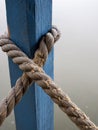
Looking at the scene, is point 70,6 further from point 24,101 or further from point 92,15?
point 24,101

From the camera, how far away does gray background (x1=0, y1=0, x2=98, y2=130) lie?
1.57 metres

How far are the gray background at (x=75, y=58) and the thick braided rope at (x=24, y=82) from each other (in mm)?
1030

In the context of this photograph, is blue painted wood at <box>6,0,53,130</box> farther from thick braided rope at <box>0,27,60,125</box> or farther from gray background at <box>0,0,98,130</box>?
gray background at <box>0,0,98,130</box>

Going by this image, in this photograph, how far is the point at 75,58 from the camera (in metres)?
1.89

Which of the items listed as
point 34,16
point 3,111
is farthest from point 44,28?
point 3,111

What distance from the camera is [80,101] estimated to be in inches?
62.8

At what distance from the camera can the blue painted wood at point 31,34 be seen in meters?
0.47

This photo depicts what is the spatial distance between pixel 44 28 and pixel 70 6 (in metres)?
1.82

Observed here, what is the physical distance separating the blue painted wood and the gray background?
867mm

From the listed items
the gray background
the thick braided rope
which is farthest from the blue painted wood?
the gray background

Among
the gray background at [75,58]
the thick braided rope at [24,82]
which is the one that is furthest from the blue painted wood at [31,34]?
the gray background at [75,58]

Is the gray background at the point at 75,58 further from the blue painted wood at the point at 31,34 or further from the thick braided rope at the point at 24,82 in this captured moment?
the thick braided rope at the point at 24,82

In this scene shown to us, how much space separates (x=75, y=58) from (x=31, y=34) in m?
1.43

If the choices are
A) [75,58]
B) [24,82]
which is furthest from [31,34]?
[75,58]
